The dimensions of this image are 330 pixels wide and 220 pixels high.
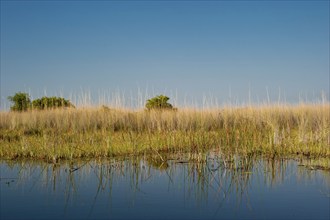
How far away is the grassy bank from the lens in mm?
6570

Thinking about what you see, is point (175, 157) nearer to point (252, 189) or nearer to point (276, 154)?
point (276, 154)

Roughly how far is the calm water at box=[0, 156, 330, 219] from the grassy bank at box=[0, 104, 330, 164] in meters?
0.67

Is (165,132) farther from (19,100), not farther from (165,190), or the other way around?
(19,100)

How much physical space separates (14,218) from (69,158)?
312 cm

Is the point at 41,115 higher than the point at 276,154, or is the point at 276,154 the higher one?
the point at 41,115

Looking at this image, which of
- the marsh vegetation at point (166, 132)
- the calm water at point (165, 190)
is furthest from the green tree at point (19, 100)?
the calm water at point (165, 190)

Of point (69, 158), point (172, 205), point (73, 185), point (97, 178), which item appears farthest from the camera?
point (69, 158)

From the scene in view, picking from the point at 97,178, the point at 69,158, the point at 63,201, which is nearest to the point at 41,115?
the point at 69,158

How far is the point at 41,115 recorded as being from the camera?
13148mm

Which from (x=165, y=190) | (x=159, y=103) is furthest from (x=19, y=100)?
(x=165, y=190)

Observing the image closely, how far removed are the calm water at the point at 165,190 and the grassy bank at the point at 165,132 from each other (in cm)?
67

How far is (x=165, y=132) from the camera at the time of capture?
9.70 metres

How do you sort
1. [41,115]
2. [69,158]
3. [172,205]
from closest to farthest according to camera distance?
[172,205], [69,158], [41,115]

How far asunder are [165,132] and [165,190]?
566 centimetres
